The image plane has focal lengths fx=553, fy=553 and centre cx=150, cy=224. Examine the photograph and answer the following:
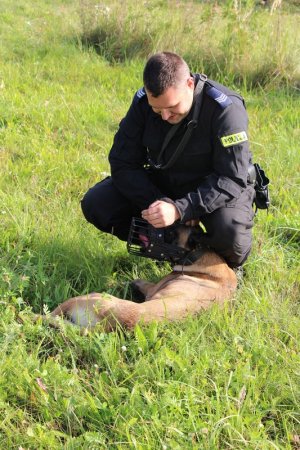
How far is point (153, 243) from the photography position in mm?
3090

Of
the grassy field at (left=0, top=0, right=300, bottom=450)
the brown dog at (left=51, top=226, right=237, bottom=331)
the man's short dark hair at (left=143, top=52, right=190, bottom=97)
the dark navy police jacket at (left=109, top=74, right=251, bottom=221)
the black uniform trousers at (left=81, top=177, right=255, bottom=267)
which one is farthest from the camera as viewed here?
the black uniform trousers at (left=81, top=177, right=255, bottom=267)

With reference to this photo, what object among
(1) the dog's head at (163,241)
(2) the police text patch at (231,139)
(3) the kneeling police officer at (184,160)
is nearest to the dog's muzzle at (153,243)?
(1) the dog's head at (163,241)

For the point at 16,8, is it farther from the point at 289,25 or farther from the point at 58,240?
the point at 58,240

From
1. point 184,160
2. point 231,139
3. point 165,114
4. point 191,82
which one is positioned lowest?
point 184,160

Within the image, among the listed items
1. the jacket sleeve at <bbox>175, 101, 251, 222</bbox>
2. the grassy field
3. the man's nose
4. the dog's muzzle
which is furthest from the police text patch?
the grassy field

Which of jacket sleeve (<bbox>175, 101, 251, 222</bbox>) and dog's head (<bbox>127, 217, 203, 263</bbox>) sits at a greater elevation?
jacket sleeve (<bbox>175, 101, 251, 222</bbox>)

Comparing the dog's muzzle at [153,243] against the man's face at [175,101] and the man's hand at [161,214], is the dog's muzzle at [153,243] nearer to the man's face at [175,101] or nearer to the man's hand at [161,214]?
the man's hand at [161,214]

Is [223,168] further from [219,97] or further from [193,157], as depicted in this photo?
[219,97]

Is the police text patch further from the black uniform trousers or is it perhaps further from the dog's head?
the dog's head

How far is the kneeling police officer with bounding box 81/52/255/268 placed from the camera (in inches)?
113

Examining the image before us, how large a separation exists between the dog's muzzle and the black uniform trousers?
0.19 meters

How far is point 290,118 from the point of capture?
518 cm

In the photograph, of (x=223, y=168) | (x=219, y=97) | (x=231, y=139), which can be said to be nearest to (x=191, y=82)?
(x=219, y=97)

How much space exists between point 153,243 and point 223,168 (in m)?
0.57
